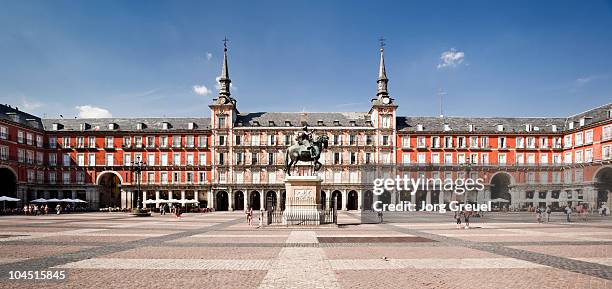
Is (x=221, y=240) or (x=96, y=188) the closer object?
(x=221, y=240)

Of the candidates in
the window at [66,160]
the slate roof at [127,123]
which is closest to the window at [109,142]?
the slate roof at [127,123]

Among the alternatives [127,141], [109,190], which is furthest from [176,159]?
[109,190]

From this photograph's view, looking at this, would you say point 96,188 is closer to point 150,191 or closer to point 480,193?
point 150,191

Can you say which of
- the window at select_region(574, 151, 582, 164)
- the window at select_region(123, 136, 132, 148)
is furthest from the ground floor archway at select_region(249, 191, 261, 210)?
the window at select_region(574, 151, 582, 164)

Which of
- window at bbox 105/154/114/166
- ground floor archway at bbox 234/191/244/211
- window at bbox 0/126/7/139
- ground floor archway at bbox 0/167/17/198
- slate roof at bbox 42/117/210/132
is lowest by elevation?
ground floor archway at bbox 234/191/244/211

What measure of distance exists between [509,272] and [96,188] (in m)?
70.5

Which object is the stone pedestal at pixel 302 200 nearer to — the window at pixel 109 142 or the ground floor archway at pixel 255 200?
the ground floor archway at pixel 255 200

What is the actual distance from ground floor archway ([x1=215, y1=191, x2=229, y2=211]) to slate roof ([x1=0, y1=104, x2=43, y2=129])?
1226 inches

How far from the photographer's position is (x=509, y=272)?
1197 centimetres

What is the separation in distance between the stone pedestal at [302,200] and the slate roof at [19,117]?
51992 millimetres

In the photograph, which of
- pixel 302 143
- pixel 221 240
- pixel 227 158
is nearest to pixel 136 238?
pixel 221 240

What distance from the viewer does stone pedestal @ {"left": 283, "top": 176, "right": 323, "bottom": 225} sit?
93.3ft

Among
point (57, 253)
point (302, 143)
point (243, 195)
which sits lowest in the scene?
point (243, 195)

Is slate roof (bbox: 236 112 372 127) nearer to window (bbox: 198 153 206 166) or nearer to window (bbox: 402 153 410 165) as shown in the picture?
window (bbox: 198 153 206 166)
